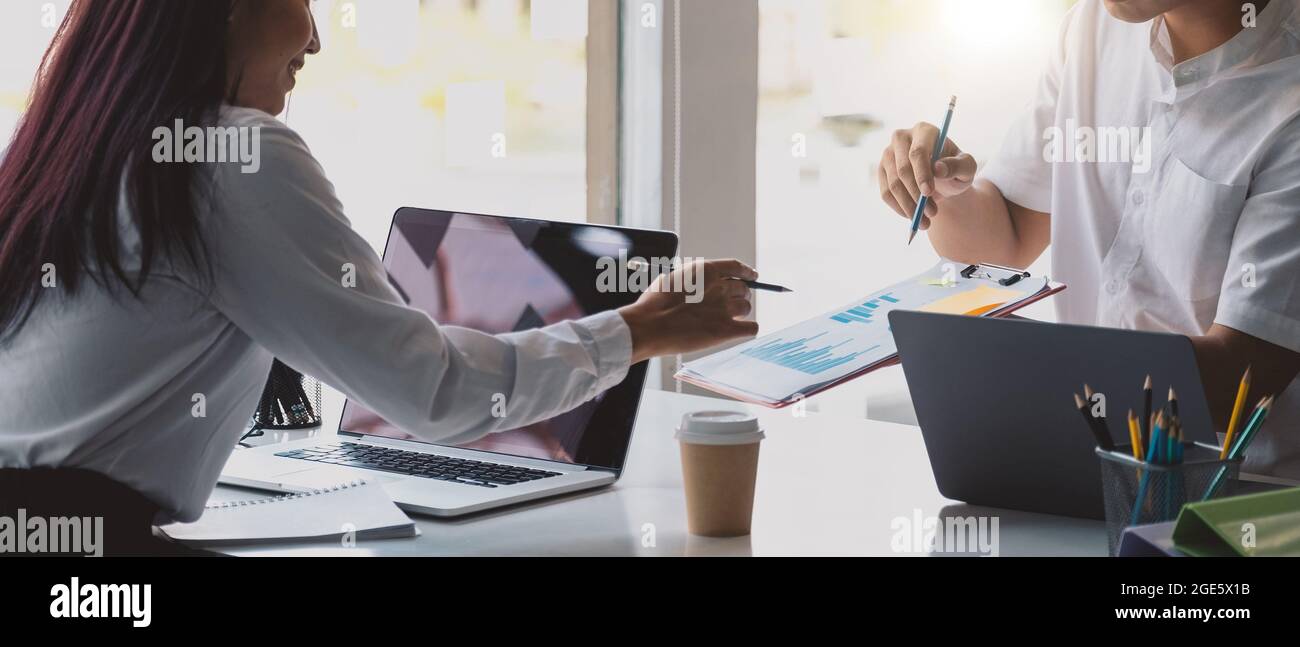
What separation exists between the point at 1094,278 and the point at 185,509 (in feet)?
4.42

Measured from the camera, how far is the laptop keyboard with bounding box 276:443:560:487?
4.68ft

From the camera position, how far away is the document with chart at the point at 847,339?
1352 mm

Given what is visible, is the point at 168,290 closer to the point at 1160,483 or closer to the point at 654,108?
the point at 1160,483

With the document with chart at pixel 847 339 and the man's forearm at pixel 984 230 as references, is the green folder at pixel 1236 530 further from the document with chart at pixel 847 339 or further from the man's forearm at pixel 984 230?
the man's forearm at pixel 984 230

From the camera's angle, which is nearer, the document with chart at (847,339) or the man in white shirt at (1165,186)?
the document with chart at (847,339)

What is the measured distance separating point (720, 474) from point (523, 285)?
0.49 m

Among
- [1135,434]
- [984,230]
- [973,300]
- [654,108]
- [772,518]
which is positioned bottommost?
[772,518]

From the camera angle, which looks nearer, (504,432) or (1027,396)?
(1027,396)

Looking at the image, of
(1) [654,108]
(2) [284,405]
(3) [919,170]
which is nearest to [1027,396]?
(3) [919,170]

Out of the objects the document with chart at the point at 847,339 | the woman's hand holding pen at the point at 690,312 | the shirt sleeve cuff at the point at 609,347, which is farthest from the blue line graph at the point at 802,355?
the shirt sleeve cuff at the point at 609,347

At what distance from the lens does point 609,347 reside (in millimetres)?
1248

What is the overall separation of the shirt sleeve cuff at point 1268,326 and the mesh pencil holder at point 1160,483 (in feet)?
1.53

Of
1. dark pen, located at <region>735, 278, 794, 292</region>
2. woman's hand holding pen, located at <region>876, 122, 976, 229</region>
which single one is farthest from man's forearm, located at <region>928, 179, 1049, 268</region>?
dark pen, located at <region>735, 278, 794, 292</region>
